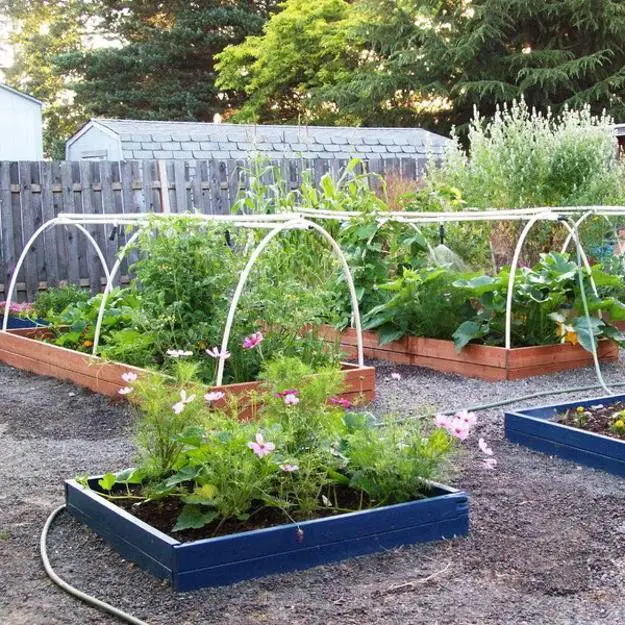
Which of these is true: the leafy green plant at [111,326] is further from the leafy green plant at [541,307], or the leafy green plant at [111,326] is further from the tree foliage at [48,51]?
the tree foliage at [48,51]

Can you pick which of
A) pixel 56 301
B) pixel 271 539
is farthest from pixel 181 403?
pixel 56 301

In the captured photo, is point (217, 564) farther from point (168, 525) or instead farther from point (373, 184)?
point (373, 184)

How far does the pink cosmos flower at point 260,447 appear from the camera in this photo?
307 cm

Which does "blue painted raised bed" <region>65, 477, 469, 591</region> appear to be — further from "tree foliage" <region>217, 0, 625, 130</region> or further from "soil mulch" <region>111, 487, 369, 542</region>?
"tree foliage" <region>217, 0, 625, 130</region>

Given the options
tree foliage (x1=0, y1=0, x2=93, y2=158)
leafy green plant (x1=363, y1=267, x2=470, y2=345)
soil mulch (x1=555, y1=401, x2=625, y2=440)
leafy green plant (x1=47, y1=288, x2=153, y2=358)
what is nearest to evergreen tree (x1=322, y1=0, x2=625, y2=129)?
tree foliage (x1=0, y1=0, x2=93, y2=158)

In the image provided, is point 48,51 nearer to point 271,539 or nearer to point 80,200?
point 80,200

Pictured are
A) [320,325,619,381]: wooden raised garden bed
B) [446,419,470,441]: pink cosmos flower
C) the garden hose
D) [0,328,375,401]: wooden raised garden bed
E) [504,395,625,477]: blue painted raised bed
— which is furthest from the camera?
[320,325,619,381]: wooden raised garden bed

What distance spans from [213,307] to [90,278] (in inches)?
216

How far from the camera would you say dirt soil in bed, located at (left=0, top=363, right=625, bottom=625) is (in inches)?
111

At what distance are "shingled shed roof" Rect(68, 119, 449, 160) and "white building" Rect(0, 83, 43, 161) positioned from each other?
13.9ft

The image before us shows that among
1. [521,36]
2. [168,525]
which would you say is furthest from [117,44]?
[168,525]

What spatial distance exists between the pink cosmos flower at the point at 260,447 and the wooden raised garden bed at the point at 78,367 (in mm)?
1729

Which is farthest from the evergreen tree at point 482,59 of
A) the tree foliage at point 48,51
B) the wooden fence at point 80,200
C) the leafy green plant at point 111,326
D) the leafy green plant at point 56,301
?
the leafy green plant at point 111,326

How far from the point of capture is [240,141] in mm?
15352
